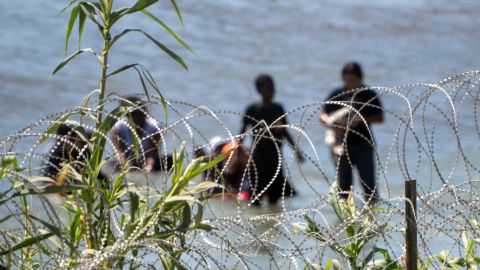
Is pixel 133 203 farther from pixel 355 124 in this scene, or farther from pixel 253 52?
pixel 253 52

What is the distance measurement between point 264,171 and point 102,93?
707 cm

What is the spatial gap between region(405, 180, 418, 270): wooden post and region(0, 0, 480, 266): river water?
10.2 meters

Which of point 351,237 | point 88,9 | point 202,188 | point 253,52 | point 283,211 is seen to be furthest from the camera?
point 253,52

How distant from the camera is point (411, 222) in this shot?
12.8 ft

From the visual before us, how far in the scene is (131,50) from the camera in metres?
19.8

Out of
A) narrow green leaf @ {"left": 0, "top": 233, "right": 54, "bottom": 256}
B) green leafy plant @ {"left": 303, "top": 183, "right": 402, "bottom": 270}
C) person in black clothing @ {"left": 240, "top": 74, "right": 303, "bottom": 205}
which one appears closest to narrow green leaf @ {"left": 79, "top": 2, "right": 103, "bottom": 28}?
narrow green leaf @ {"left": 0, "top": 233, "right": 54, "bottom": 256}

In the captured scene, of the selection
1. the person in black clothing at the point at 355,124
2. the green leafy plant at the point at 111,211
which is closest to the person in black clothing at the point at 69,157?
the green leafy plant at the point at 111,211

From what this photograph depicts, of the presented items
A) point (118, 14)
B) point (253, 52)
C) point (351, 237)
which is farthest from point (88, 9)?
point (253, 52)

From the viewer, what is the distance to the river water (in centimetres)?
1717

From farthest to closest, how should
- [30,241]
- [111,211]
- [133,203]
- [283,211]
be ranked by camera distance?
[283,211] < [111,211] < [133,203] < [30,241]

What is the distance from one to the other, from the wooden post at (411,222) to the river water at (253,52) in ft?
33.6

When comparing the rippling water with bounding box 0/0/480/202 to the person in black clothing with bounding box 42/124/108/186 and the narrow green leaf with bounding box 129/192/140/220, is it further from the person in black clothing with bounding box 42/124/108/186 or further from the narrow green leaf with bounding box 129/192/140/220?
the narrow green leaf with bounding box 129/192/140/220

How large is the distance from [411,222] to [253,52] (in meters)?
16.5

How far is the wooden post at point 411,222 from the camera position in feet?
12.7
